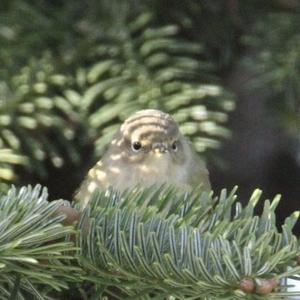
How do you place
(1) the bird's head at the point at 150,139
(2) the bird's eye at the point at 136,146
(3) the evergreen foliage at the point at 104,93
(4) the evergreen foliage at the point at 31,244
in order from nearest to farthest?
1. (4) the evergreen foliage at the point at 31,244
2. (3) the evergreen foliage at the point at 104,93
3. (1) the bird's head at the point at 150,139
4. (2) the bird's eye at the point at 136,146

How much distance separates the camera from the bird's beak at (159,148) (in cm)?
187

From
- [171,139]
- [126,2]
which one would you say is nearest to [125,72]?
[126,2]

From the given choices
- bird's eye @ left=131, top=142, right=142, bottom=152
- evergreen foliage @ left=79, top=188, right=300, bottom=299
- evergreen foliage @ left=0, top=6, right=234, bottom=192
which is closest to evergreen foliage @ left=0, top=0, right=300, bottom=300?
evergreen foliage @ left=0, top=6, right=234, bottom=192

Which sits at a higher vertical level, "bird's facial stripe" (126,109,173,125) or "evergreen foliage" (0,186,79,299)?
"bird's facial stripe" (126,109,173,125)

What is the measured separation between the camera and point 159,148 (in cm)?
187

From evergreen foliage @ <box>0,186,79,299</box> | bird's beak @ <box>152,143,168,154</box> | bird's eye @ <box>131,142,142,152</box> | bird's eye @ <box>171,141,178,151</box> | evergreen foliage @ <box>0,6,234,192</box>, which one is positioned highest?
bird's eye @ <box>171,141,178,151</box>

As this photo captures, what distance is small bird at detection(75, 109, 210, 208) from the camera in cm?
175

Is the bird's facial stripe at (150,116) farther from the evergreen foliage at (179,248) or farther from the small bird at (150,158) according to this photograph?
the evergreen foliage at (179,248)

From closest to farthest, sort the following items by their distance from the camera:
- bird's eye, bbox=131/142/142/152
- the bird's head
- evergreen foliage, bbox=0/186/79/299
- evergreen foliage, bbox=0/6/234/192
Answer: evergreen foliage, bbox=0/186/79/299
evergreen foliage, bbox=0/6/234/192
the bird's head
bird's eye, bbox=131/142/142/152

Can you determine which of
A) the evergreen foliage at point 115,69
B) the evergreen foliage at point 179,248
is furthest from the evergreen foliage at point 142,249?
the evergreen foliage at point 115,69

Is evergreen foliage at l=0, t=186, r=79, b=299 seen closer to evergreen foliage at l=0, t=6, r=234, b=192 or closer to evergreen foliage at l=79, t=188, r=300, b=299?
evergreen foliage at l=79, t=188, r=300, b=299

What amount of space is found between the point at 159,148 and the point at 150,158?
0.02 metres

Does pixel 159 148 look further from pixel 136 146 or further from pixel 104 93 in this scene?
pixel 104 93

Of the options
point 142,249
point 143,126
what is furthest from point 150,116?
point 142,249
